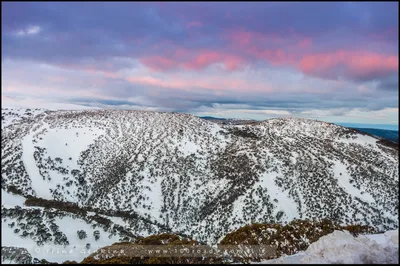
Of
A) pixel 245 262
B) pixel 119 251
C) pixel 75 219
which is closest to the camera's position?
pixel 245 262

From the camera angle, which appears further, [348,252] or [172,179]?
[172,179]

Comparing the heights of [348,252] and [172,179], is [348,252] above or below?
above

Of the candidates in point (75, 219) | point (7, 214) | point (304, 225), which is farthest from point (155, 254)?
point (7, 214)

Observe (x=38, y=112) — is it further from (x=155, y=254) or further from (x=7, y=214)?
(x=155, y=254)

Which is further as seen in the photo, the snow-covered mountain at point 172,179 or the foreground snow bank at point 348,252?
the snow-covered mountain at point 172,179

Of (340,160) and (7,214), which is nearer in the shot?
(7,214)
